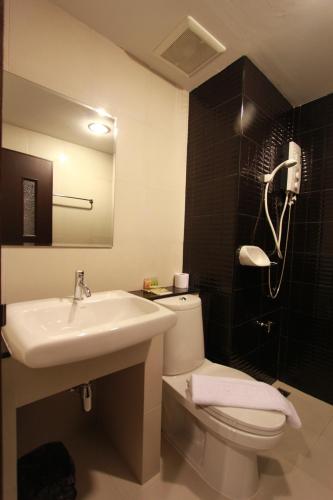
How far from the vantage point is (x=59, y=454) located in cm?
116

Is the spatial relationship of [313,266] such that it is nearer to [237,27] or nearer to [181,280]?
[181,280]

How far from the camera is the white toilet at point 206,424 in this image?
103cm

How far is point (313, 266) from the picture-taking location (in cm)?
188

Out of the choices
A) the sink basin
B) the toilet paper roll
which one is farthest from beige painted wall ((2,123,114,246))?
the toilet paper roll

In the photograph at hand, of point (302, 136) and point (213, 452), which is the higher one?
point (302, 136)

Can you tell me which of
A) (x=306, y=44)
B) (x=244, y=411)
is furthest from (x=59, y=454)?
(x=306, y=44)

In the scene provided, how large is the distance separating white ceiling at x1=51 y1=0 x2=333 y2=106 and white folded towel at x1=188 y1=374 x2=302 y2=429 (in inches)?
71.7

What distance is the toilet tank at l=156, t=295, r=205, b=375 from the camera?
138 cm

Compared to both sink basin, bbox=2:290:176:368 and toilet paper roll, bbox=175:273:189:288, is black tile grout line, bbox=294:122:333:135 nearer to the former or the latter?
toilet paper roll, bbox=175:273:189:288

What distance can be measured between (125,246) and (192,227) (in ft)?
1.77

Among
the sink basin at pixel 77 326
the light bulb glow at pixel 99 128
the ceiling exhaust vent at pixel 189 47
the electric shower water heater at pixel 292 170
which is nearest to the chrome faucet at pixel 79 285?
the sink basin at pixel 77 326

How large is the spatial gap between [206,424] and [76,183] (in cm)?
133

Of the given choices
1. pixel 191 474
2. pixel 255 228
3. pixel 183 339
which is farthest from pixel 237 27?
pixel 191 474

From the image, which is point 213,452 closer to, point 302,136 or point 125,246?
point 125,246
